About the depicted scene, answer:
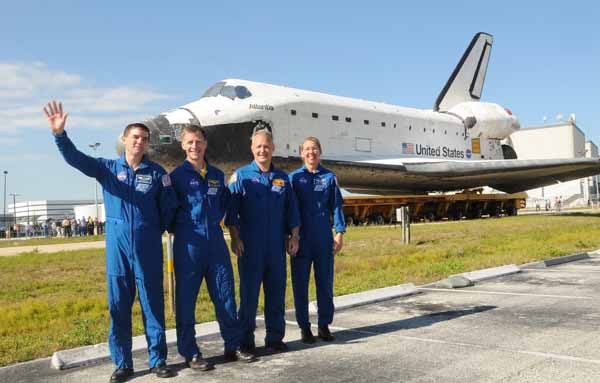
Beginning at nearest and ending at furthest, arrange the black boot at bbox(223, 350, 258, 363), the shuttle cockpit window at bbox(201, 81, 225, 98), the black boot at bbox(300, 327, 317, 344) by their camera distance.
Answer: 1. the black boot at bbox(223, 350, 258, 363)
2. the black boot at bbox(300, 327, 317, 344)
3. the shuttle cockpit window at bbox(201, 81, 225, 98)

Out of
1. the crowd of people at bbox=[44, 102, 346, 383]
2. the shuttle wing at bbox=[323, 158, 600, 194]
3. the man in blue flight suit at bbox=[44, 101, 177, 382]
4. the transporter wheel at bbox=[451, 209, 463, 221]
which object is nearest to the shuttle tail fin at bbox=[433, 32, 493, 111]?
the shuttle wing at bbox=[323, 158, 600, 194]

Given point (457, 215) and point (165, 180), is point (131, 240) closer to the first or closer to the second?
point (165, 180)

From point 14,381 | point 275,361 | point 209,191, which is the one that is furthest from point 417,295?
point 14,381

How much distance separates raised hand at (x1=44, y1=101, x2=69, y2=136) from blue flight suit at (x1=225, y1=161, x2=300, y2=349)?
1.54 metres

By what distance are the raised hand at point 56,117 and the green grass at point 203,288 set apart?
2.14 metres

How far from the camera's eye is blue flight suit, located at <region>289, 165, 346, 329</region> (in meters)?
5.49

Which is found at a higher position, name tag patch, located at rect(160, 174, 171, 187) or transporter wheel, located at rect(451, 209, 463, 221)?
name tag patch, located at rect(160, 174, 171, 187)

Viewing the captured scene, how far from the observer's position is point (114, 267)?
4.34 meters

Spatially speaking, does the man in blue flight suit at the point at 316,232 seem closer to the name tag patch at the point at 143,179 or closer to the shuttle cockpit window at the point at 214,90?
the name tag patch at the point at 143,179

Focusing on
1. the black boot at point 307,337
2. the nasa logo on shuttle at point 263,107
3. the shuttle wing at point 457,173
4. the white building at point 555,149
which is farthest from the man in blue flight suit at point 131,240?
the white building at point 555,149

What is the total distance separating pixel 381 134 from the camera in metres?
22.7

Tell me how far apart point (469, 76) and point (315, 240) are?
88.1 feet

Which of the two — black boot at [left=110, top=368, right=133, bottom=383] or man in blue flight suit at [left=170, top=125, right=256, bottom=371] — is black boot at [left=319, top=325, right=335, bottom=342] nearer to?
man in blue flight suit at [left=170, top=125, right=256, bottom=371]

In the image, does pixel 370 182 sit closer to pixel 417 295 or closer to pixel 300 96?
pixel 300 96
